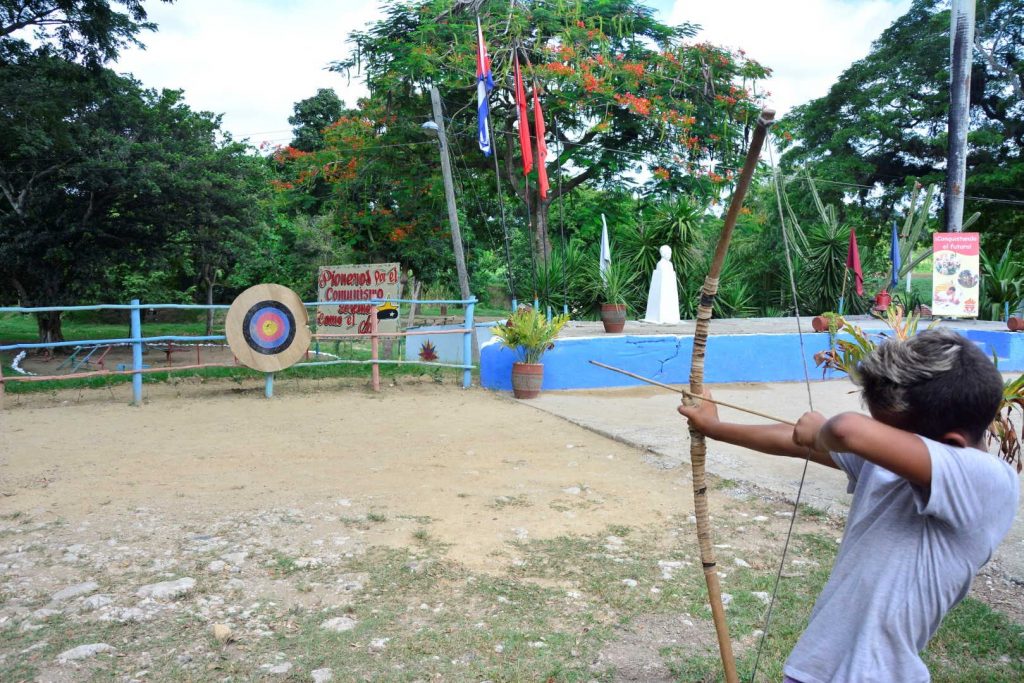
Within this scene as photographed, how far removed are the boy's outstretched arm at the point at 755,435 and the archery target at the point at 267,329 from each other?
710cm

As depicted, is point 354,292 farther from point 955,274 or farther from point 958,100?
point 958,100

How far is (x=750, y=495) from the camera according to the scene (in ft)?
15.4

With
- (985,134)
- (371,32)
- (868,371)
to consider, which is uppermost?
(371,32)

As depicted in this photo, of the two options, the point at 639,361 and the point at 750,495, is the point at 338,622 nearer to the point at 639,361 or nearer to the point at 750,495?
the point at 750,495

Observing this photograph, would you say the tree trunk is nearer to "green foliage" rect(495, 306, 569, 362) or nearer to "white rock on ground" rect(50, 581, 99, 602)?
"green foliage" rect(495, 306, 569, 362)

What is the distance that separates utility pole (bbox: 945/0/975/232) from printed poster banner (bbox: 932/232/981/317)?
1.78 ft

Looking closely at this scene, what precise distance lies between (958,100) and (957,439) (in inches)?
467

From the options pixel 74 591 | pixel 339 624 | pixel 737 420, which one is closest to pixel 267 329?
pixel 737 420

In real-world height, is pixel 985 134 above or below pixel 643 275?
above

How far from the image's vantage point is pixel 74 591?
10.2 ft

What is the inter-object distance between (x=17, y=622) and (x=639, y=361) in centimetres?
735

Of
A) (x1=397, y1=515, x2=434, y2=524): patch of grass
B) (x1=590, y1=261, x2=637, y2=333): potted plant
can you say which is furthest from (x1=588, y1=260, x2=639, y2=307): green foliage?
(x1=397, y1=515, x2=434, y2=524): patch of grass

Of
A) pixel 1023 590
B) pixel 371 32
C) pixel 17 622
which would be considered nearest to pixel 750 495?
pixel 1023 590

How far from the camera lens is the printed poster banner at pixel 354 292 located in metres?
11.1
